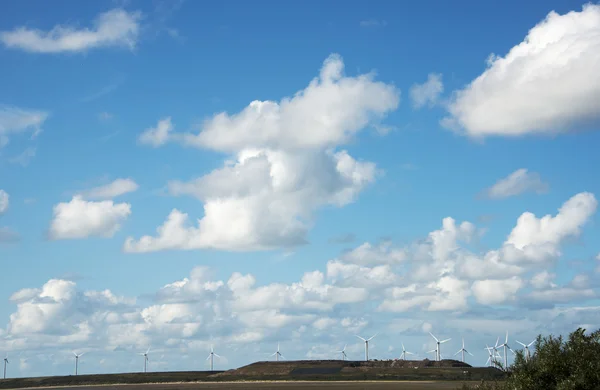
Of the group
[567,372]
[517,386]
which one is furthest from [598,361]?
[517,386]

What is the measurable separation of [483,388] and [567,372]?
1169 cm

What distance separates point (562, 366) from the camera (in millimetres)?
46750

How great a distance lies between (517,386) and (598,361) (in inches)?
223

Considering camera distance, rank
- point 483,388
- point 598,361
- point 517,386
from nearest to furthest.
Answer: point 598,361
point 517,386
point 483,388

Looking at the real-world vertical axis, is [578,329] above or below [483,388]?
above

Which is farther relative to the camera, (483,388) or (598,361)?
(483,388)

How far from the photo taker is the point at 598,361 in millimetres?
45188

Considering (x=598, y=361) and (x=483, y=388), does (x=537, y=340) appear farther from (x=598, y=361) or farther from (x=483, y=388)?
(x=483, y=388)

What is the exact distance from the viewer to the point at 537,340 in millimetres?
49000

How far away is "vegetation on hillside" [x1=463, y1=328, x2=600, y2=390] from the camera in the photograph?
147 ft

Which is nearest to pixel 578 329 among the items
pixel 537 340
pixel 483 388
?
pixel 537 340

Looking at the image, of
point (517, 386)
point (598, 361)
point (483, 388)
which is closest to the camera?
point (598, 361)

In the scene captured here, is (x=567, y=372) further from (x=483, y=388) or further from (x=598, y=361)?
(x=483, y=388)

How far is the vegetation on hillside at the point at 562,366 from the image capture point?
4488 cm
